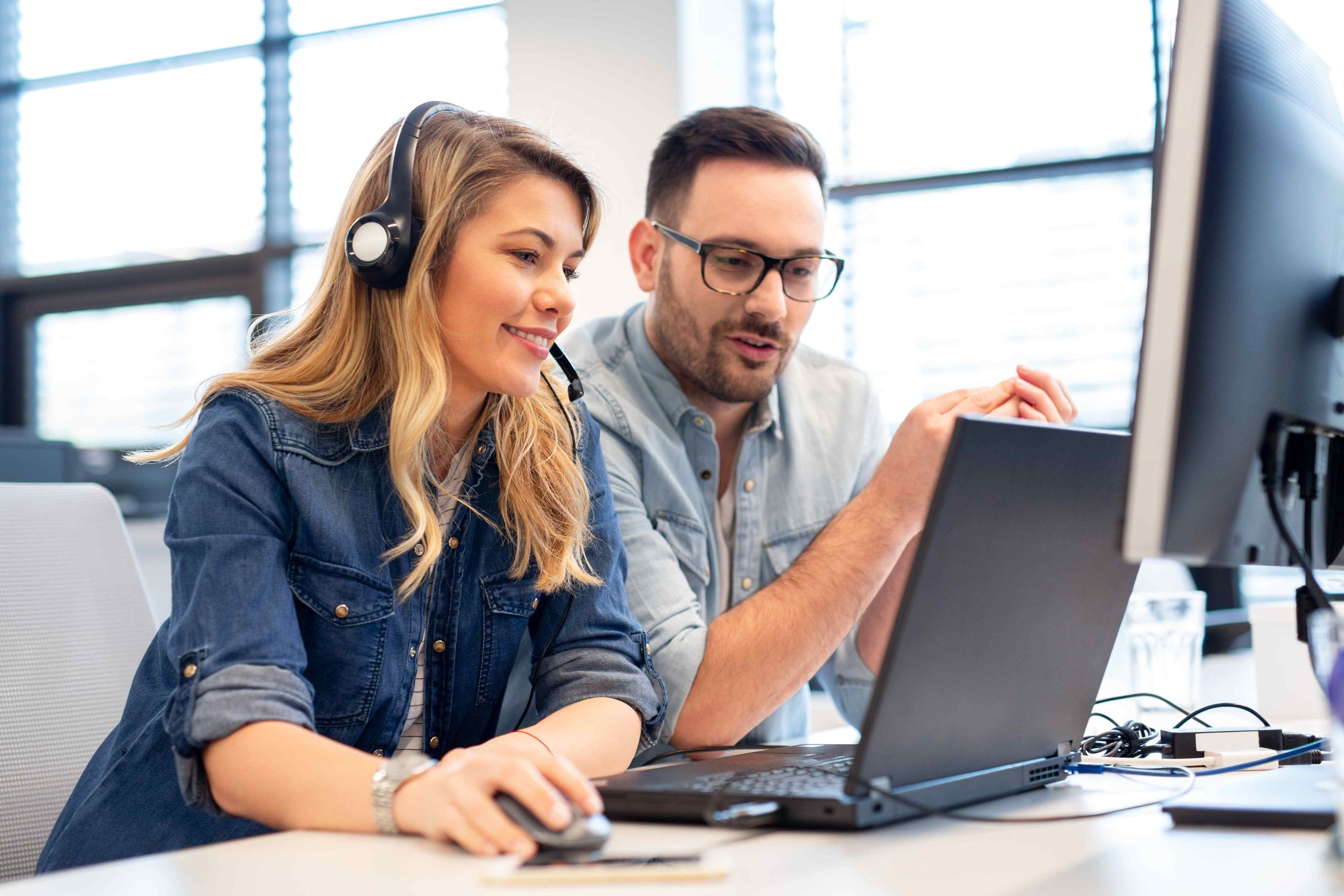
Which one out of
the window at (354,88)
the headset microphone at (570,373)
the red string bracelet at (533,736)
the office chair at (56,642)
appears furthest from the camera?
the window at (354,88)

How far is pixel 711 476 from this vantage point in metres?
1.61

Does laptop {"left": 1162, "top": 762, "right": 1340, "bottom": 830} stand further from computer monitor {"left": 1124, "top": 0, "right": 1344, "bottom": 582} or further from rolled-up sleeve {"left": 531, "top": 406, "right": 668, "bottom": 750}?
rolled-up sleeve {"left": 531, "top": 406, "right": 668, "bottom": 750}

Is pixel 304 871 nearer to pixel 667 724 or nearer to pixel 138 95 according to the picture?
pixel 667 724

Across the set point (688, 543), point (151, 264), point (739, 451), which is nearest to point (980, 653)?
point (688, 543)

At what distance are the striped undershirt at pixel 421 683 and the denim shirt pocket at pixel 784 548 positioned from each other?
0.53 m

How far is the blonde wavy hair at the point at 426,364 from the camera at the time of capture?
1.11m

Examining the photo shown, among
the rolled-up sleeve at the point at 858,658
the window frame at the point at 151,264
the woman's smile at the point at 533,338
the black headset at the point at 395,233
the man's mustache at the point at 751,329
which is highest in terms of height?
Answer: the window frame at the point at 151,264

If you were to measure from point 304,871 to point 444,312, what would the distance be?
0.65m

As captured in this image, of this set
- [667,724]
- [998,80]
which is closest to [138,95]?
[998,80]

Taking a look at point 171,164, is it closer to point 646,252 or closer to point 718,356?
point 646,252

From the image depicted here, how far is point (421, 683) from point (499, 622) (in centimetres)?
9

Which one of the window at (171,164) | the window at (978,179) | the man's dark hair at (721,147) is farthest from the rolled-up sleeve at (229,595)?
the window at (171,164)

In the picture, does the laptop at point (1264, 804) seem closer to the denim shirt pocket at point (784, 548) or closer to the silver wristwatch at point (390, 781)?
the silver wristwatch at point (390, 781)

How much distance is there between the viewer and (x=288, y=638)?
3.01ft
